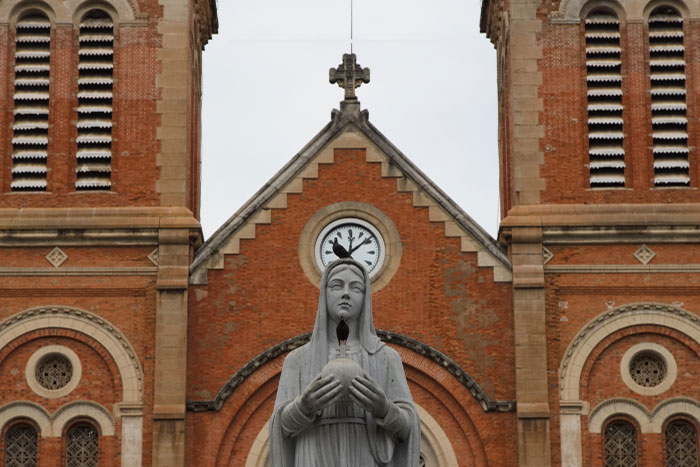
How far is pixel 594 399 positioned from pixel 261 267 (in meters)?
5.33

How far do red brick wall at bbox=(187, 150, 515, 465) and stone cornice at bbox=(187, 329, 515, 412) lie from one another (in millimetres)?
→ 118

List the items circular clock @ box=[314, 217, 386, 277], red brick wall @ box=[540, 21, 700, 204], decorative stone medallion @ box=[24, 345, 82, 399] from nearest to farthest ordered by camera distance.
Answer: decorative stone medallion @ box=[24, 345, 82, 399] < circular clock @ box=[314, 217, 386, 277] < red brick wall @ box=[540, 21, 700, 204]

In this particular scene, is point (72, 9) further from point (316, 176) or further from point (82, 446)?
point (82, 446)

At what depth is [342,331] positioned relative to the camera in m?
11.3

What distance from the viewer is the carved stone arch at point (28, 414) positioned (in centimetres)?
2630

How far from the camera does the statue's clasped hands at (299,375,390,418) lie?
10.6 metres

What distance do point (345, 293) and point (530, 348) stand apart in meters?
15.6

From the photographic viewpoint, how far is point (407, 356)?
1046 inches

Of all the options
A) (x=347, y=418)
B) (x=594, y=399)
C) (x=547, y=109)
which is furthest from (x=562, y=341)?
(x=347, y=418)

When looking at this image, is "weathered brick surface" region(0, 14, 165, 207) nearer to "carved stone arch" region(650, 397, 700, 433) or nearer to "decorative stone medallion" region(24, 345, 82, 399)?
"decorative stone medallion" region(24, 345, 82, 399)

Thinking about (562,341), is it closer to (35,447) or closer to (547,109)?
(547,109)

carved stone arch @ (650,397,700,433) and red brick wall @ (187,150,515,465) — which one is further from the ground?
red brick wall @ (187,150,515,465)

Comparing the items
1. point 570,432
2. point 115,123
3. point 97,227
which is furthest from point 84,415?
point 570,432

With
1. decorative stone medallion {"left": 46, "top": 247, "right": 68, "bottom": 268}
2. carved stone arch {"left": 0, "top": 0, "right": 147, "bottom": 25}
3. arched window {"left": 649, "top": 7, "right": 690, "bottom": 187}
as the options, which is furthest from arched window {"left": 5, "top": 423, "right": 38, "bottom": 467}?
arched window {"left": 649, "top": 7, "right": 690, "bottom": 187}
